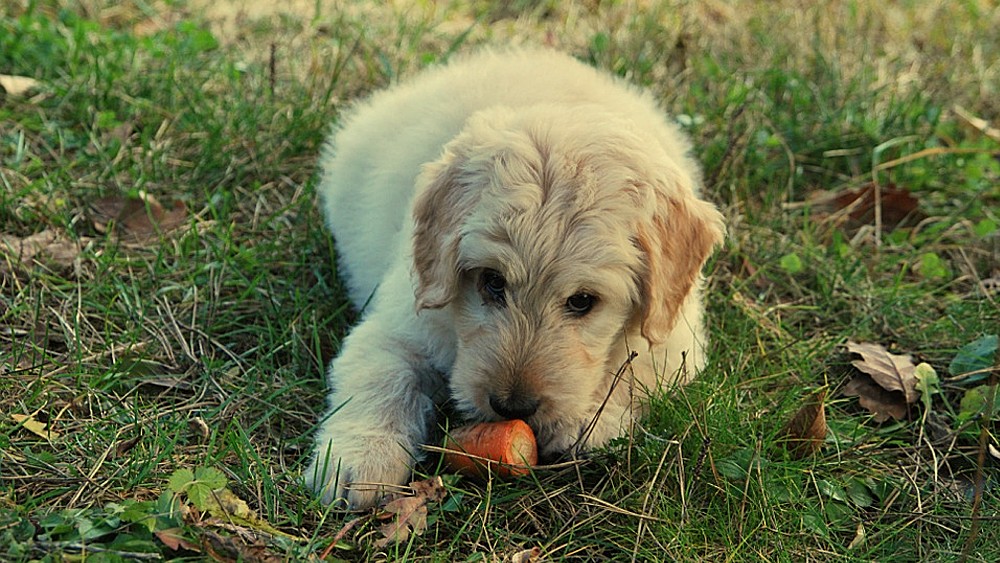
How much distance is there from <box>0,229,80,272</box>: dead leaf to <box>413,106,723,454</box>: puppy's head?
1.47 metres

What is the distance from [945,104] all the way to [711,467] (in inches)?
122

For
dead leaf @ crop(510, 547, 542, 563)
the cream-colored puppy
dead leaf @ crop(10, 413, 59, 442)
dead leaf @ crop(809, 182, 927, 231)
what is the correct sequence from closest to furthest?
dead leaf @ crop(510, 547, 542, 563), the cream-colored puppy, dead leaf @ crop(10, 413, 59, 442), dead leaf @ crop(809, 182, 927, 231)

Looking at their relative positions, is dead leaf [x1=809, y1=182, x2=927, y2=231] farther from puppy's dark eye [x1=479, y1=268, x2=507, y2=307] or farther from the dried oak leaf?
puppy's dark eye [x1=479, y1=268, x2=507, y2=307]

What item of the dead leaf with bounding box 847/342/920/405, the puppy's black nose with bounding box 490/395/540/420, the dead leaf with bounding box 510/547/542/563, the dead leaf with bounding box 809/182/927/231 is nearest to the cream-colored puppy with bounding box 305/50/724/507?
the puppy's black nose with bounding box 490/395/540/420

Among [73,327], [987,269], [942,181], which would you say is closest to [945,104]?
[942,181]

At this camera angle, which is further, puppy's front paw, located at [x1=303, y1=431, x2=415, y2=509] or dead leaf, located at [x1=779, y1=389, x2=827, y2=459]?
dead leaf, located at [x1=779, y1=389, x2=827, y2=459]

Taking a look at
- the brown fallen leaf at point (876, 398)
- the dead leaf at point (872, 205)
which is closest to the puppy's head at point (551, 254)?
the brown fallen leaf at point (876, 398)

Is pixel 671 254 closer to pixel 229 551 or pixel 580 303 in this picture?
pixel 580 303

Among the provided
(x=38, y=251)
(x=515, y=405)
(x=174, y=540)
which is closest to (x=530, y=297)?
(x=515, y=405)

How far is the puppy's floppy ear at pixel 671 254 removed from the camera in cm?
289

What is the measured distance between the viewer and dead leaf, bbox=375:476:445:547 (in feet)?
8.71

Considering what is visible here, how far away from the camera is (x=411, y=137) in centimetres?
381

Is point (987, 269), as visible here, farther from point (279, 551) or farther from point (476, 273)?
point (279, 551)

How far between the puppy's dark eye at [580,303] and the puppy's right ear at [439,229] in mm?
317
